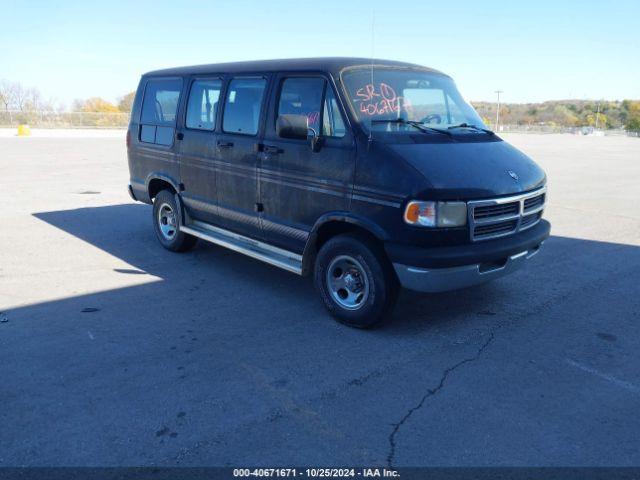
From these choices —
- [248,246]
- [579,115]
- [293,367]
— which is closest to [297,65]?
[248,246]

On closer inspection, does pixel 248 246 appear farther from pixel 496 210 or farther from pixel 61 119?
pixel 61 119

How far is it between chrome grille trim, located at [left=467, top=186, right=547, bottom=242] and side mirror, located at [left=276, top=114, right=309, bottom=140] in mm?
1569

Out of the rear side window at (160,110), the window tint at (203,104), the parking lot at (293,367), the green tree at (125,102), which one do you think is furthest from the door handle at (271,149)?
the green tree at (125,102)

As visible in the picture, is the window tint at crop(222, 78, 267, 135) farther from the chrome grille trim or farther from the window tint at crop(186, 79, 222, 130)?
the chrome grille trim

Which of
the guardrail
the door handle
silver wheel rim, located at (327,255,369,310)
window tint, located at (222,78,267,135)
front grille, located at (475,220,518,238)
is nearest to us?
front grille, located at (475,220,518,238)

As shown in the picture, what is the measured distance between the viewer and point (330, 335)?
4691 millimetres

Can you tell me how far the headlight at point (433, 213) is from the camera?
167 inches

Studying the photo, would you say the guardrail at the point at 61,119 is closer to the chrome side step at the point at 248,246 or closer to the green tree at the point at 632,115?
the chrome side step at the point at 248,246

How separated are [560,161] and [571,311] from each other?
784 inches

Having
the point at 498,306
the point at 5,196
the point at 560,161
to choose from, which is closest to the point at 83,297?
the point at 498,306

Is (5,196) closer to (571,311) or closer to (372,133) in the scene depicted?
(372,133)

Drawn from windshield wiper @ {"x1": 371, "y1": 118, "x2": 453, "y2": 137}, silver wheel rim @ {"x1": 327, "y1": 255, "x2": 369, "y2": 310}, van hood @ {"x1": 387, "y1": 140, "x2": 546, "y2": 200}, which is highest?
windshield wiper @ {"x1": 371, "y1": 118, "x2": 453, "y2": 137}

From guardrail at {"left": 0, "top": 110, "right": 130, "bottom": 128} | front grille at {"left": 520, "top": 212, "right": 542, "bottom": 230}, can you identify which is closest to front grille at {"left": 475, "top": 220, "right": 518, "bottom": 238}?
front grille at {"left": 520, "top": 212, "right": 542, "bottom": 230}

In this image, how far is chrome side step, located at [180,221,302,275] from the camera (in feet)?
17.5
